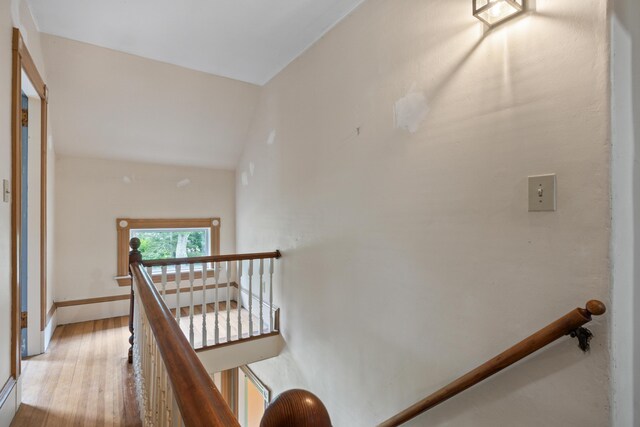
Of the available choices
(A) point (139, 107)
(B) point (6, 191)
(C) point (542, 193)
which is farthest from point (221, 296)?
(C) point (542, 193)

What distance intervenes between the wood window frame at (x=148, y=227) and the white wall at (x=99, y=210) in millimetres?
57

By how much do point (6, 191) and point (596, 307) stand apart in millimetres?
2653

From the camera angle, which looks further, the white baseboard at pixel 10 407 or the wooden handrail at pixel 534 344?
the white baseboard at pixel 10 407

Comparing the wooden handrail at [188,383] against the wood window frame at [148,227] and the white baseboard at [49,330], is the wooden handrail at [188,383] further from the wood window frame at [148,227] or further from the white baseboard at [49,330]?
the wood window frame at [148,227]

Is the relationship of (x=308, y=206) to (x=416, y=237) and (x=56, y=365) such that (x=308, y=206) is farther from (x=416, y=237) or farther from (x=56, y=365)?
(x=56, y=365)

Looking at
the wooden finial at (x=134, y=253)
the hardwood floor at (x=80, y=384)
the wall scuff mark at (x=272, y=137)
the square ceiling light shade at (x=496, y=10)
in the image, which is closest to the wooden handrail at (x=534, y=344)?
the square ceiling light shade at (x=496, y=10)

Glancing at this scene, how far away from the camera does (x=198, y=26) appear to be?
2332mm

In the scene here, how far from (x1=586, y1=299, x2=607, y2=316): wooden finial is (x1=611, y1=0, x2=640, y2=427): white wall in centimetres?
7

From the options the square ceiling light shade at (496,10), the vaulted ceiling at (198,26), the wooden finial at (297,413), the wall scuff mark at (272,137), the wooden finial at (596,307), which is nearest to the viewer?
the wooden finial at (297,413)

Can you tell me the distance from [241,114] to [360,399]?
3105 millimetres

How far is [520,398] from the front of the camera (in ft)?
4.14

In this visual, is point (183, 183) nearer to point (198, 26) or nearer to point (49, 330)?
point (49, 330)

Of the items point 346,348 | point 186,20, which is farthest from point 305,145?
point 346,348

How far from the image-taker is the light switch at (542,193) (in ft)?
3.81
